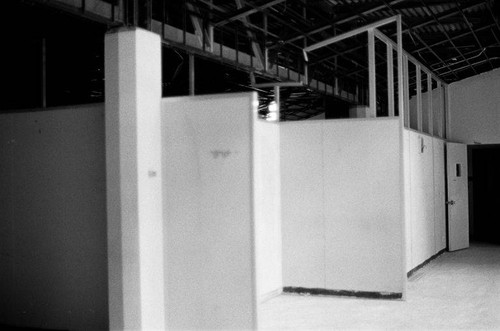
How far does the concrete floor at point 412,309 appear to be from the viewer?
718cm

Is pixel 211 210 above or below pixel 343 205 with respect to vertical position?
above

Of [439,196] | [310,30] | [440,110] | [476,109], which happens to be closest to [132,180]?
[310,30]

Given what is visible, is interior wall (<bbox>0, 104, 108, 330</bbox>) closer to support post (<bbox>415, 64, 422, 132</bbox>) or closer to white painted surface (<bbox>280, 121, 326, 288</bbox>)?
white painted surface (<bbox>280, 121, 326, 288</bbox>)

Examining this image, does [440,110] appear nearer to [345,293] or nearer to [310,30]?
[310,30]

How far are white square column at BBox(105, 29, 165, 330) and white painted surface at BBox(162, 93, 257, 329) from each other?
0.17 meters

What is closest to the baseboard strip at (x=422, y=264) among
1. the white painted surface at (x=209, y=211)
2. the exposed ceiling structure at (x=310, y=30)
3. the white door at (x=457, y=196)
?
the white door at (x=457, y=196)

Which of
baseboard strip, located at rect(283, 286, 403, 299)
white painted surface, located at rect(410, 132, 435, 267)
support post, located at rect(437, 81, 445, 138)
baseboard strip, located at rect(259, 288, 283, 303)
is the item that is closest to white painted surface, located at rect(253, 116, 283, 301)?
baseboard strip, located at rect(259, 288, 283, 303)

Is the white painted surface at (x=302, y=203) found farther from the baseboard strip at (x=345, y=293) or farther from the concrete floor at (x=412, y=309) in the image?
the concrete floor at (x=412, y=309)

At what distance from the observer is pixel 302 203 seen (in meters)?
8.93

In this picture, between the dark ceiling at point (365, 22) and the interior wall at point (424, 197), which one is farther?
the interior wall at point (424, 197)

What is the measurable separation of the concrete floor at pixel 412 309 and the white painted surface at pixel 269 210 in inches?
12.4

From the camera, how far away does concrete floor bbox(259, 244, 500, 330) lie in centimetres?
718

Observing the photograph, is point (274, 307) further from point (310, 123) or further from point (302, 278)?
point (310, 123)

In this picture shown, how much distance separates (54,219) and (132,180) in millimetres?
1392
